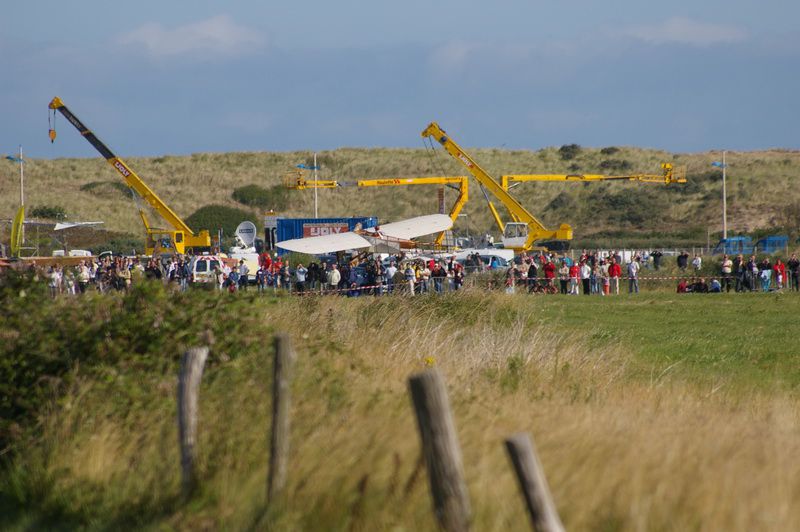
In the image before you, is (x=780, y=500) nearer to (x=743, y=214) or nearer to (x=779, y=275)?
(x=779, y=275)

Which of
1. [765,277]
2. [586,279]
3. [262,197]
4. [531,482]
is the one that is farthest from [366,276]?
[262,197]

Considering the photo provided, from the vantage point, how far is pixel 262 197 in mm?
95062

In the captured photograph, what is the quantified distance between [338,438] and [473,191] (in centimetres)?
9056

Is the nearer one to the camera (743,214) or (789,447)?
(789,447)

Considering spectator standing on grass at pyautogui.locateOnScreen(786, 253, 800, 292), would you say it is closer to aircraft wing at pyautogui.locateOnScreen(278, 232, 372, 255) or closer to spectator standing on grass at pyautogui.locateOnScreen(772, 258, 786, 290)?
spectator standing on grass at pyautogui.locateOnScreen(772, 258, 786, 290)

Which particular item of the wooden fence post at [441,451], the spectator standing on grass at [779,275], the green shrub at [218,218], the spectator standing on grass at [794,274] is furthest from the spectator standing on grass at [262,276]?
the green shrub at [218,218]

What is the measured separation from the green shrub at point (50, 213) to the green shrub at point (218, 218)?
894 cm

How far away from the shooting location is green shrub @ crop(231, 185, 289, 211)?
94.1 meters

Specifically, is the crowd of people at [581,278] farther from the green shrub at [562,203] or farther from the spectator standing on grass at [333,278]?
the green shrub at [562,203]

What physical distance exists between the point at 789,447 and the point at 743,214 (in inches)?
3016

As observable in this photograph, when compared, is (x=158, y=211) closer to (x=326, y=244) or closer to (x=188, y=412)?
(x=326, y=244)

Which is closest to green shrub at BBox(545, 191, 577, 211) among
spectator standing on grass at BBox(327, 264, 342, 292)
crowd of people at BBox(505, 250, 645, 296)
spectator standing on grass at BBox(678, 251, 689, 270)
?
spectator standing on grass at BBox(678, 251, 689, 270)

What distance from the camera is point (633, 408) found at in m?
10.7

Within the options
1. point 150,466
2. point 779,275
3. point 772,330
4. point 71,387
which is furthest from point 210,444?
point 779,275
